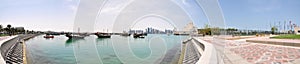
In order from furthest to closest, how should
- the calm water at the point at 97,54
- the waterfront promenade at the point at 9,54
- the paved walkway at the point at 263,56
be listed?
1. the calm water at the point at 97,54
2. the waterfront promenade at the point at 9,54
3. the paved walkway at the point at 263,56

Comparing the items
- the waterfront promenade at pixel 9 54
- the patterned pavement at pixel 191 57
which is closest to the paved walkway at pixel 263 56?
the patterned pavement at pixel 191 57

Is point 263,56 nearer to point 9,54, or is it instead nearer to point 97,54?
point 97,54

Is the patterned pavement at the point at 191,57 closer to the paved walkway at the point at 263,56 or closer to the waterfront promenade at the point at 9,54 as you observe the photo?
the paved walkway at the point at 263,56

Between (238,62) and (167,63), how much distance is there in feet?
22.0

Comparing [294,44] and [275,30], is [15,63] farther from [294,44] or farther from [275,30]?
[275,30]

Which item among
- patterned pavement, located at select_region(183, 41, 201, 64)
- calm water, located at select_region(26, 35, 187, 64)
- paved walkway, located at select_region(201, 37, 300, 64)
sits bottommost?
calm water, located at select_region(26, 35, 187, 64)

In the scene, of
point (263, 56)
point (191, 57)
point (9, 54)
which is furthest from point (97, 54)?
point (263, 56)

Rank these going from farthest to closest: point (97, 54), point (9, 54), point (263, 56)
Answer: point (97, 54) → point (9, 54) → point (263, 56)

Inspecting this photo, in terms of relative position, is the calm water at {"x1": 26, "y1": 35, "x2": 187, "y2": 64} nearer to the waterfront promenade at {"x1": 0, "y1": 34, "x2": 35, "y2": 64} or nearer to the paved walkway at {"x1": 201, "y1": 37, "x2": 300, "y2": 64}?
the waterfront promenade at {"x1": 0, "y1": 34, "x2": 35, "y2": 64}

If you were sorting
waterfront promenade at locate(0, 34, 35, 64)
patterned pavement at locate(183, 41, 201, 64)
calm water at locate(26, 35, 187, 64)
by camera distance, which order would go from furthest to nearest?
calm water at locate(26, 35, 187, 64) < waterfront promenade at locate(0, 34, 35, 64) < patterned pavement at locate(183, 41, 201, 64)

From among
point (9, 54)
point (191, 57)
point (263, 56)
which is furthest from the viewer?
point (9, 54)

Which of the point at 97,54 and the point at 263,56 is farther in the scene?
the point at 97,54

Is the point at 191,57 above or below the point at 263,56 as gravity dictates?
below

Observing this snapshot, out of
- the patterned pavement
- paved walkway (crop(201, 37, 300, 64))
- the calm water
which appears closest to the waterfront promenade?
the calm water
